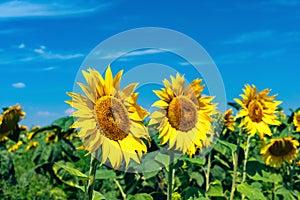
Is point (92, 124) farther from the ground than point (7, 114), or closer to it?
closer to it

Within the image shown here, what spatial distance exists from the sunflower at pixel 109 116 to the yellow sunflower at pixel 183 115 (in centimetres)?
50

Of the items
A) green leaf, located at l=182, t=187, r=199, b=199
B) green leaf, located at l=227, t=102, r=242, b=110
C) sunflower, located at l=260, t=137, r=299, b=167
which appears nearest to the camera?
green leaf, located at l=182, t=187, r=199, b=199

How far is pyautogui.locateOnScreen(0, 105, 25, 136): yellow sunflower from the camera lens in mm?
4738

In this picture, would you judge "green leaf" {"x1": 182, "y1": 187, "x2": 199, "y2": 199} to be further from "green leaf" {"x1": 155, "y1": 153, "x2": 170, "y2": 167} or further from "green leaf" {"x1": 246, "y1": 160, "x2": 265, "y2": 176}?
"green leaf" {"x1": 246, "y1": 160, "x2": 265, "y2": 176}

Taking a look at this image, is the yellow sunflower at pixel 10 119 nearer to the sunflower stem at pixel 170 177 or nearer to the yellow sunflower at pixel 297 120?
the sunflower stem at pixel 170 177

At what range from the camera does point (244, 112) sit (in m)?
3.88

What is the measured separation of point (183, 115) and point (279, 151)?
2047 mm

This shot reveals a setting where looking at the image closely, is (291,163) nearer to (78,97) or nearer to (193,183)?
(193,183)

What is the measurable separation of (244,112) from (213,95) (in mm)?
902

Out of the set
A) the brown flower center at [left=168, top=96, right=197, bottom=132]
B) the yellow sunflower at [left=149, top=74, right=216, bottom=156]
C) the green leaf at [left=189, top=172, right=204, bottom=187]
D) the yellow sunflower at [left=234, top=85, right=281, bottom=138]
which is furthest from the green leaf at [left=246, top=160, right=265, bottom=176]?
the brown flower center at [left=168, top=96, right=197, bottom=132]

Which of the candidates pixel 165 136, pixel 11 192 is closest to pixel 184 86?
pixel 165 136

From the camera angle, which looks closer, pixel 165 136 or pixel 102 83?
pixel 102 83

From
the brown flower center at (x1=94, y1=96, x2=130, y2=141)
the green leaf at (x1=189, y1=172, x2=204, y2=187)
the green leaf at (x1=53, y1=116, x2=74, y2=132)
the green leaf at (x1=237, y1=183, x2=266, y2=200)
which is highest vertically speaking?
the green leaf at (x1=53, y1=116, x2=74, y2=132)

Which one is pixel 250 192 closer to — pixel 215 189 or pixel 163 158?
pixel 215 189
